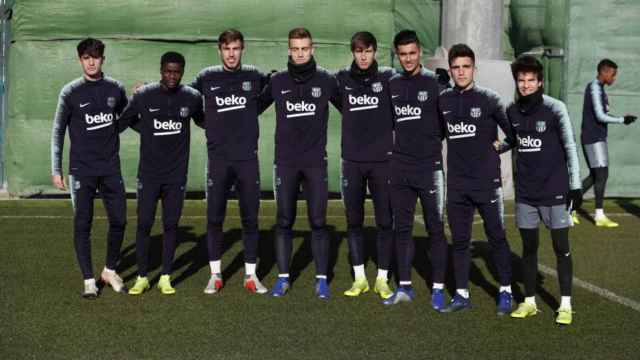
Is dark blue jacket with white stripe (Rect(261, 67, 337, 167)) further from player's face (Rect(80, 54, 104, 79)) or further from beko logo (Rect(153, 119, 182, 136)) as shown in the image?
player's face (Rect(80, 54, 104, 79))

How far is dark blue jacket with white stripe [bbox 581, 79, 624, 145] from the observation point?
11.7 meters

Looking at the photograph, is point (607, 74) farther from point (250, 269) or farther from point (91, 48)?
point (91, 48)

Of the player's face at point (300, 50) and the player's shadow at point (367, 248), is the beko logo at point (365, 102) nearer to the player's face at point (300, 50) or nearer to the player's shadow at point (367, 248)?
the player's face at point (300, 50)

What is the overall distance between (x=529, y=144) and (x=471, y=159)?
446mm

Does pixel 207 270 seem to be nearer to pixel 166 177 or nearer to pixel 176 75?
pixel 166 177

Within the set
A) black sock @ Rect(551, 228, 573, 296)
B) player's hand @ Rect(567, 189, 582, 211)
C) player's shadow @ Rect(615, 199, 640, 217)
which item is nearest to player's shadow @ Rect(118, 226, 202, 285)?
black sock @ Rect(551, 228, 573, 296)

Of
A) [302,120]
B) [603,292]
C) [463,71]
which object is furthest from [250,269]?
[603,292]

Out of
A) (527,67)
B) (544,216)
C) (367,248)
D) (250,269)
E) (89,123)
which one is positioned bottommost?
(367,248)

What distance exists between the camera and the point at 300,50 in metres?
7.62

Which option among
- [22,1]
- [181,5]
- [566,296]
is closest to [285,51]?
[181,5]

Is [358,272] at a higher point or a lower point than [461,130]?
lower

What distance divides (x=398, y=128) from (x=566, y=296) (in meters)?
1.77

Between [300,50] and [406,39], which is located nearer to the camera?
[406,39]

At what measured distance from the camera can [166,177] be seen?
25.8 ft
